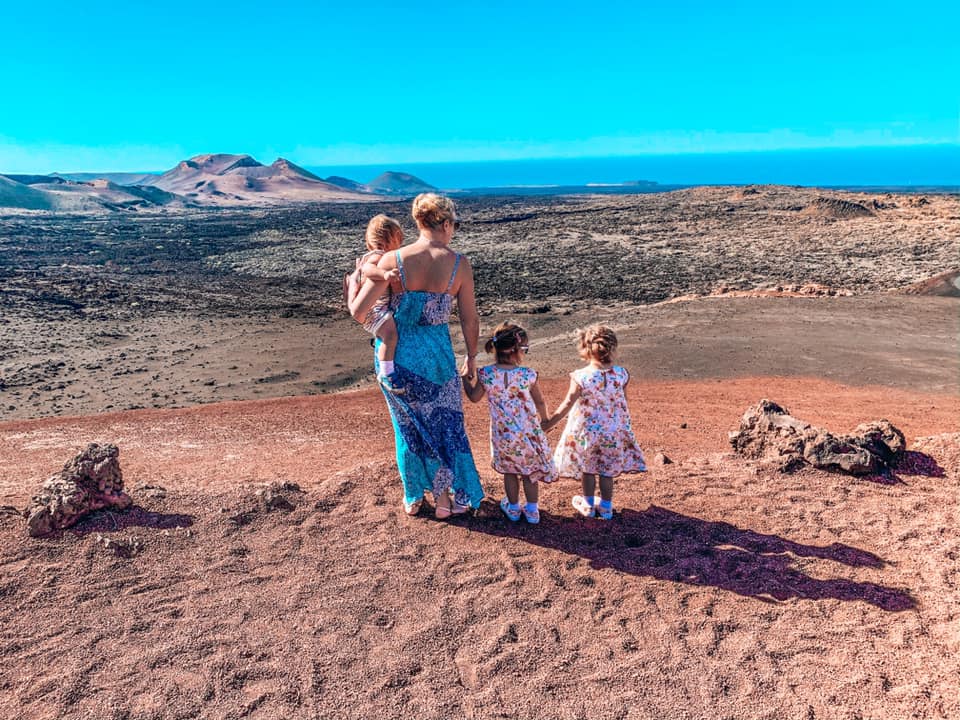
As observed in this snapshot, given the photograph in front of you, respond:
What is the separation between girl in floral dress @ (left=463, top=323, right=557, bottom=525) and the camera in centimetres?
373

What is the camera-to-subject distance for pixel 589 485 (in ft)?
14.0

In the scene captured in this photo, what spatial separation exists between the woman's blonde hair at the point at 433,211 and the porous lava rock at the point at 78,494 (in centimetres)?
253

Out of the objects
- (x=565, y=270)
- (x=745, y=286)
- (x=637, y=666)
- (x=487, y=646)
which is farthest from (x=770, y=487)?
(x=565, y=270)

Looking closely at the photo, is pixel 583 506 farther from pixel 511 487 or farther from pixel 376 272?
pixel 376 272

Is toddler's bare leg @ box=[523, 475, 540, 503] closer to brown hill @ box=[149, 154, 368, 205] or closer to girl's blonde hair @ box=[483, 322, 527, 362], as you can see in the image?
girl's blonde hair @ box=[483, 322, 527, 362]

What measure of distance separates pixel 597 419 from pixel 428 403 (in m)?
0.99

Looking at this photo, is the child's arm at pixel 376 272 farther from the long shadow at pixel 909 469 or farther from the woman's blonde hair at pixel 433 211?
the long shadow at pixel 909 469

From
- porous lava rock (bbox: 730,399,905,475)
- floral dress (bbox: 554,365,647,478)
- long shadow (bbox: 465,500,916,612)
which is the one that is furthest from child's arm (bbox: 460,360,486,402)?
porous lava rock (bbox: 730,399,905,475)

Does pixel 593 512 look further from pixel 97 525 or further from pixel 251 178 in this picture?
pixel 251 178

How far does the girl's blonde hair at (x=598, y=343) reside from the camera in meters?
3.80

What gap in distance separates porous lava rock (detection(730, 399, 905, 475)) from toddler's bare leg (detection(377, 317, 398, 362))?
3101 mm

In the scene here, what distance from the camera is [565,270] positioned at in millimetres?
24438

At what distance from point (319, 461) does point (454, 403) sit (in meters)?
2.79

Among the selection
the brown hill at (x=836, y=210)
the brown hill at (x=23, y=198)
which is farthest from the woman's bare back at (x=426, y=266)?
the brown hill at (x=23, y=198)
